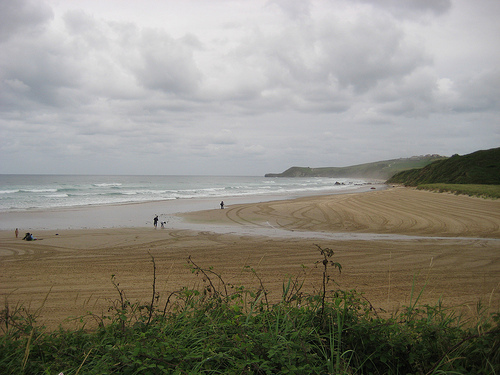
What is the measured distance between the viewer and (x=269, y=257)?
11.0 metres

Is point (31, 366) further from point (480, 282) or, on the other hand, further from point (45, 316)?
point (480, 282)

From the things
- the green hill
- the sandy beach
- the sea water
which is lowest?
the sandy beach

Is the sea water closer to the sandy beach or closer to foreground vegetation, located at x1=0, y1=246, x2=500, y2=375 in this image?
the sandy beach

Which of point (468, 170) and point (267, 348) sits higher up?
point (468, 170)

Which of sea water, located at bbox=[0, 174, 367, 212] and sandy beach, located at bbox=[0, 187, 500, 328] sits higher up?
sea water, located at bbox=[0, 174, 367, 212]

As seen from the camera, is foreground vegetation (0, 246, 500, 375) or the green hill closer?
Answer: foreground vegetation (0, 246, 500, 375)

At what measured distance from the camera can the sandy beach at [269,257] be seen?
23.0 feet

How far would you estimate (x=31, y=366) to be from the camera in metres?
2.57

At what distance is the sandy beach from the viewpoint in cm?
702

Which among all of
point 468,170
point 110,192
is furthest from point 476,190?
point 110,192

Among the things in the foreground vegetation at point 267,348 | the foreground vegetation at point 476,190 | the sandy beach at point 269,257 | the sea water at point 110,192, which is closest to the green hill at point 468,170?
the foreground vegetation at point 476,190

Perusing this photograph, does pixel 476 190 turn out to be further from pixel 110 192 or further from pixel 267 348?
pixel 110 192

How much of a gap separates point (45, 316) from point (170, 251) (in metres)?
6.55

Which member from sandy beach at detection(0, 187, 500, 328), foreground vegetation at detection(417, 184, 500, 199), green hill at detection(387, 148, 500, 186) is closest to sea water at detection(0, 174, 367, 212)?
green hill at detection(387, 148, 500, 186)
